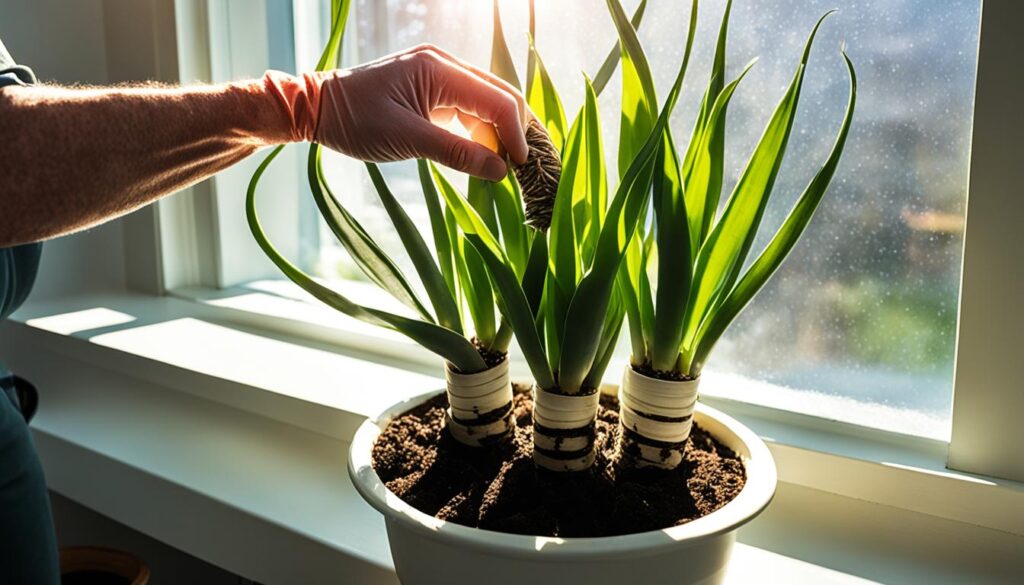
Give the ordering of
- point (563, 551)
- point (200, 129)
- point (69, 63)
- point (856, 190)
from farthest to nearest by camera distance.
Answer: point (69, 63)
point (856, 190)
point (200, 129)
point (563, 551)

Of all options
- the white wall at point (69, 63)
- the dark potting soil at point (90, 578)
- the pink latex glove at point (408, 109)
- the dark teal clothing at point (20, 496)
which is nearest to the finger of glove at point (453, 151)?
the pink latex glove at point (408, 109)

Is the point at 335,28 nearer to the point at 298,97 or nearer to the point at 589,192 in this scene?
the point at 298,97

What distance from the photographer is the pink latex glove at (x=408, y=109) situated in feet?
1.81

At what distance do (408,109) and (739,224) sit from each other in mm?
255

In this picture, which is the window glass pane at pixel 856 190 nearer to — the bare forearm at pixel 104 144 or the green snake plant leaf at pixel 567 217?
the green snake plant leaf at pixel 567 217

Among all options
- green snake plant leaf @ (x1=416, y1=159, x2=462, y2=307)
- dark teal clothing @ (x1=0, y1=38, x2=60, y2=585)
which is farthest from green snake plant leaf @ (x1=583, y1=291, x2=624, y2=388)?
dark teal clothing @ (x1=0, y1=38, x2=60, y2=585)

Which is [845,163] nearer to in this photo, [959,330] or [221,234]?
[959,330]

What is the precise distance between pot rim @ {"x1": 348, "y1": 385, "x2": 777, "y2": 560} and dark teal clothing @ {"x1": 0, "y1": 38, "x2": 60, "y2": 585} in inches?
16.8

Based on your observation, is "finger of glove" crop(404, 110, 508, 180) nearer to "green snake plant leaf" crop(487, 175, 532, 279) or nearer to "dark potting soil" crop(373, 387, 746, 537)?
"green snake plant leaf" crop(487, 175, 532, 279)

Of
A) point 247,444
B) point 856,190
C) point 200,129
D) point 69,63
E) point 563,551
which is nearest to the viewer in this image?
point 563,551

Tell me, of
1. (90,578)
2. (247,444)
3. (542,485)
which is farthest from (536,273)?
(90,578)

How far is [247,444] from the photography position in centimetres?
99

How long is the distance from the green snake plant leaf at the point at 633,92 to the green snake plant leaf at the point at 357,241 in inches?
7.5

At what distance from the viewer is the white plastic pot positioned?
457 mm
